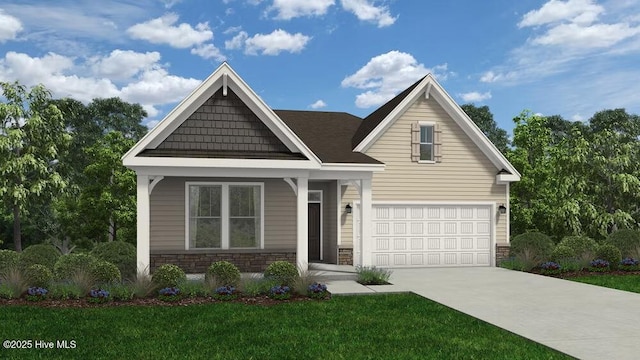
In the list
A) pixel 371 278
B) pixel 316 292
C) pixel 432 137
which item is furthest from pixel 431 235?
pixel 316 292

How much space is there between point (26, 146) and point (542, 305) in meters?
24.8

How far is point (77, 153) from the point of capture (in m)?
48.3

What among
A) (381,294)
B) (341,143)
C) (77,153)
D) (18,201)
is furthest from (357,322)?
(77,153)

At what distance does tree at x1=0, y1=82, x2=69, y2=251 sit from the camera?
27.5 meters

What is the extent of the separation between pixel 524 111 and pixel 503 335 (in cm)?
2252

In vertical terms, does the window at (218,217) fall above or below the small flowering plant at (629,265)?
above

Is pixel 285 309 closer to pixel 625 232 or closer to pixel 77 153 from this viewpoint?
pixel 625 232

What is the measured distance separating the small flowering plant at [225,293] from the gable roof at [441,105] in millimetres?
8894

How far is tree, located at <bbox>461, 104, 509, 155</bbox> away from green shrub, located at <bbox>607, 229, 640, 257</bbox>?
3117 cm

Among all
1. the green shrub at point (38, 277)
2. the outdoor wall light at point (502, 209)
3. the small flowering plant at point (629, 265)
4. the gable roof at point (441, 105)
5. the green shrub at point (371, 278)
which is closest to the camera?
the green shrub at point (38, 277)

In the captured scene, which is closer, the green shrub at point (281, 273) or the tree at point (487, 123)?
the green shrub at point (281, 273)

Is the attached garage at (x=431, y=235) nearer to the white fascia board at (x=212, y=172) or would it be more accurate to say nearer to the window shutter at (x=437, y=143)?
the window shutter at (x=437, y=143)

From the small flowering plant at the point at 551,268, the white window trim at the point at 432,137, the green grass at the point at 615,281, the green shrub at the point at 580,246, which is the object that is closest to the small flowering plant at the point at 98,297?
the white window trim at the point at 432,137

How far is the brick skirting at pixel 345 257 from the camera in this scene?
20.9 meters
